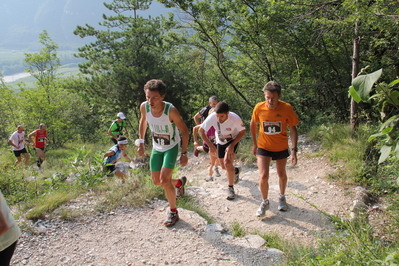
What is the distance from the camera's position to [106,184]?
5.29 metres

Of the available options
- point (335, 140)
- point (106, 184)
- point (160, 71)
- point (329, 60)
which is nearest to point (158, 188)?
point (106, 184)

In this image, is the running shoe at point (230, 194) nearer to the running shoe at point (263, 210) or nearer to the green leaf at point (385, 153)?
the running shoe at point (263, 210)

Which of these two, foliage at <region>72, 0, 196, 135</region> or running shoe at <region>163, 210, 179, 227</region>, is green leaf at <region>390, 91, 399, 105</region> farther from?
foliage at <region>72, 0, 196, 135</region>

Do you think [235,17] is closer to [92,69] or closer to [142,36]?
[142,36]

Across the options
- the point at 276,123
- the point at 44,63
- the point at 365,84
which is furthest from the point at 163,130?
the point at 44,63

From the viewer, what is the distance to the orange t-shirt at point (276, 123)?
4266 millimetres

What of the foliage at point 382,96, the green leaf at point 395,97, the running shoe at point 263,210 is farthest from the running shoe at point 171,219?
the green leaf at point 395,97

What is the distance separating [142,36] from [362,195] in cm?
1270

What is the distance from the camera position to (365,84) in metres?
1.57

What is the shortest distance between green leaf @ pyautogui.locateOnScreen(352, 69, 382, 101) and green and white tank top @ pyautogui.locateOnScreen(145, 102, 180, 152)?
2788 mm

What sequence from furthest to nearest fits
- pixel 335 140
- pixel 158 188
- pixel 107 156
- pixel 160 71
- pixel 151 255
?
1. pixel 160 71
2. pixel 335 140
3. pixel 107 156
4. pixel 158 188
5. pixel 151 255

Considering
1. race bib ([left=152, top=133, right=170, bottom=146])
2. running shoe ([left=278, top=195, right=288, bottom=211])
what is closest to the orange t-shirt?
running shoe ([left=278, top=195, right=288, bottom=211])

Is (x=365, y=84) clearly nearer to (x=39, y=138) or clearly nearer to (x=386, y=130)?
(x=386, y=130)

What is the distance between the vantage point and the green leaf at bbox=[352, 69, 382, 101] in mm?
1525
